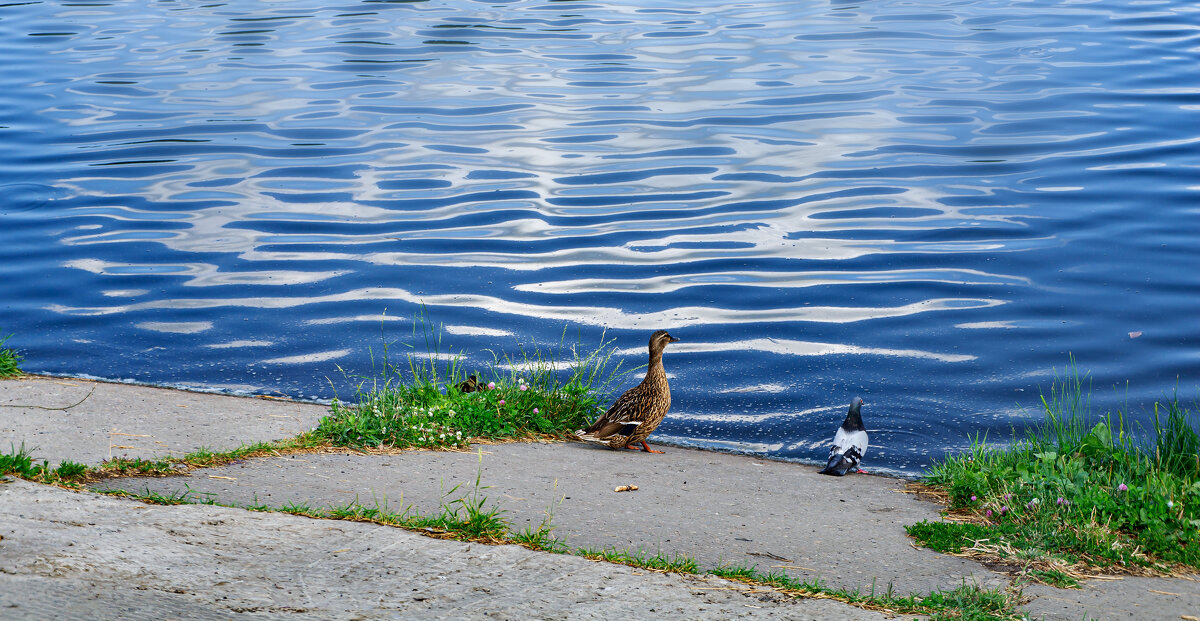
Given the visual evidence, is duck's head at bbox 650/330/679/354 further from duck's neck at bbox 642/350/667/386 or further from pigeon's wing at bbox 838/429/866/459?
pigeon's wing at bbox 838/429/866/459

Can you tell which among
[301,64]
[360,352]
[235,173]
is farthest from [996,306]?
[301,64]

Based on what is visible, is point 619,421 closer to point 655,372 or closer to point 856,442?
point 655,372

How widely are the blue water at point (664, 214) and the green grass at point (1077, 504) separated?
3.96 ft

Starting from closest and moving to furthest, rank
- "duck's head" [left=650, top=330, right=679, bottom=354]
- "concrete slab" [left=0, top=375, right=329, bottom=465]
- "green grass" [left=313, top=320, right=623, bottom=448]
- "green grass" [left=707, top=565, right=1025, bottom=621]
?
"green grass" [left=707, top=565, right=1025, bottom=621] → "concrete slab" [left=0, top=375, right=329, bottom=465] → "green grass" [left=313, top=320, right=623, bottom=448] → "duck's head" [left=650, top=330, right=679, bottom=354]

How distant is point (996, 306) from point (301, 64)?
54.4ft

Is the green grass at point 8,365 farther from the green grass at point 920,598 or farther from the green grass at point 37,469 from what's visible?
the green grass at point 920,598

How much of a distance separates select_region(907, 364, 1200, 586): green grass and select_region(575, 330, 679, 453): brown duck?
5.62 feet

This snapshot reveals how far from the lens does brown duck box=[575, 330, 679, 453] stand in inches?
274

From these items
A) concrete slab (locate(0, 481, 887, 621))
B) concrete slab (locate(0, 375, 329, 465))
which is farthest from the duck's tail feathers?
concrete slab (locate(0, 481, 887, 621))

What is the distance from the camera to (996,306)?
33.0 feet

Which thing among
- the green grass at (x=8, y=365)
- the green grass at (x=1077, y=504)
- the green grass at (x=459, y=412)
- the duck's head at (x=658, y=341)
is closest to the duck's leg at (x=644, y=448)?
the green grass at (x=459, y=412)

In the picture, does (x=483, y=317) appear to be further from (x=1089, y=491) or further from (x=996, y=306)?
(x=1089, y=491)

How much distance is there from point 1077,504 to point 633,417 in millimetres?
2614

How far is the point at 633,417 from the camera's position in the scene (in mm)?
6969
